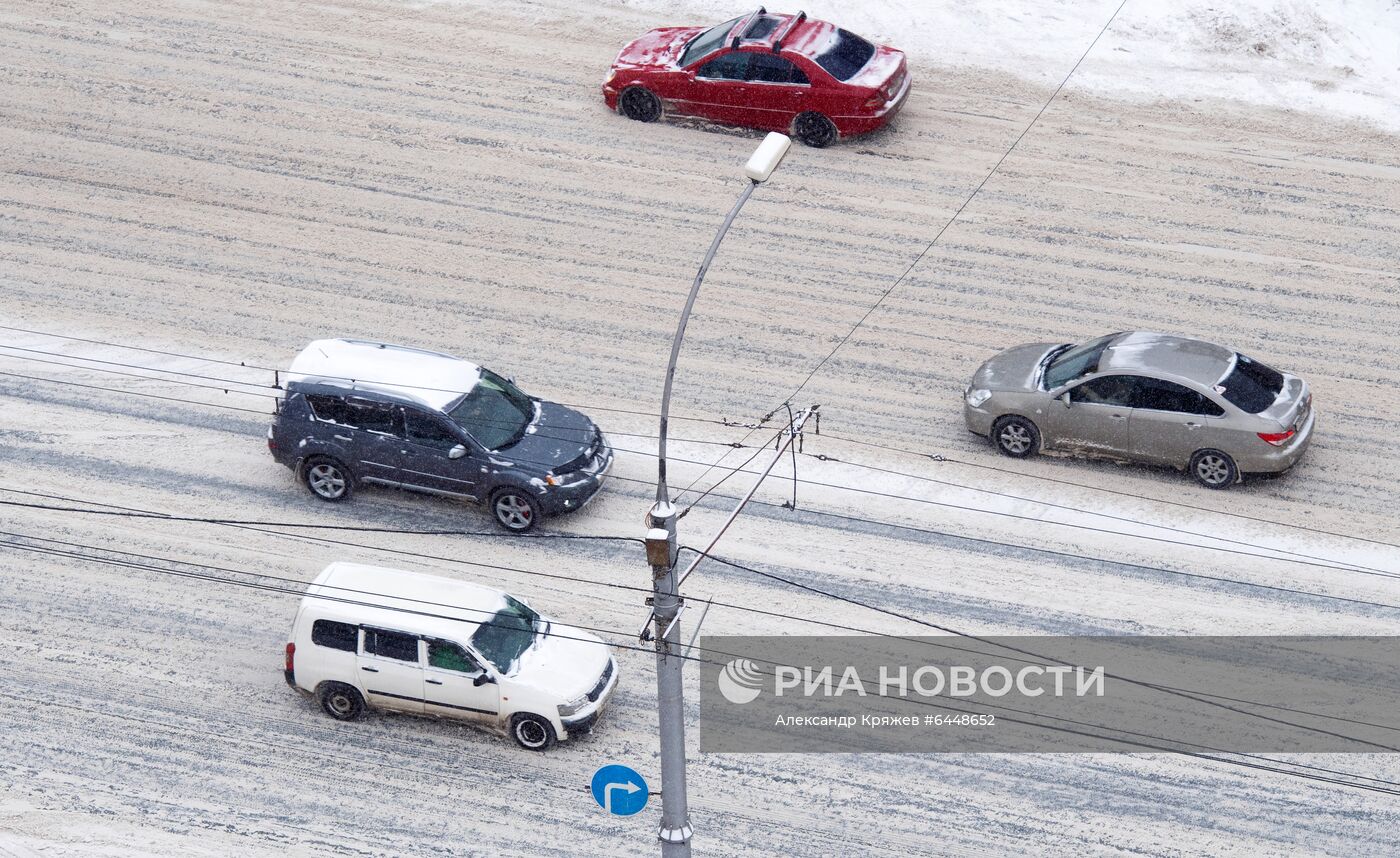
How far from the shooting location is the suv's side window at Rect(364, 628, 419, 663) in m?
14.9

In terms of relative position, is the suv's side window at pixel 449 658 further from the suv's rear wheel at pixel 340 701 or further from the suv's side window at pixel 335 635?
the suv's rear wheel at pixel 340 701

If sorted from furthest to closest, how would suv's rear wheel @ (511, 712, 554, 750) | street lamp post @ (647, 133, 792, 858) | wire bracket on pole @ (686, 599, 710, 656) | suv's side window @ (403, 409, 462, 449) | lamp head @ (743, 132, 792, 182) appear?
1. suv's side window @ (403, 409, 462, 449)
2. wire bracket on pole @ (686, 599, 710, 656)
3. suv's rear wheel @ (511, 712, 554, 750)
4. lamp head @ (743, 132, 792, 182)
5. street lamp post @ (647, 133, 792, 858)

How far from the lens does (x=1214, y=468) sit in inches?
715

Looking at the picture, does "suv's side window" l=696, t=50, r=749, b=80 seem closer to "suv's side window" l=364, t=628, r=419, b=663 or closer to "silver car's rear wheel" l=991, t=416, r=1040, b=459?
"silver car's rear wheel" l=991, t=416, r=1040, b=459

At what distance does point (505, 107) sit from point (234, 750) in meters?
12.8

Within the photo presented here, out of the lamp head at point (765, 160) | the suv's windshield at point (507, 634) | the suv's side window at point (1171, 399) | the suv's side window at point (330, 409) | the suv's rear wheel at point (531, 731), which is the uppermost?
the lamp head at point (765, 160)

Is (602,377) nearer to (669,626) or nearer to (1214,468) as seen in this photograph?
(1214,468)

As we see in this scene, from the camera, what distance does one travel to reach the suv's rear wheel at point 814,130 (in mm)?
24000

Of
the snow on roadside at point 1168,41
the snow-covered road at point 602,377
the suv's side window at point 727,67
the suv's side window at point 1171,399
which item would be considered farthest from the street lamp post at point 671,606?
the snow on roadside at point 1168,41

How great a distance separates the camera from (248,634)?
16250 millimetres

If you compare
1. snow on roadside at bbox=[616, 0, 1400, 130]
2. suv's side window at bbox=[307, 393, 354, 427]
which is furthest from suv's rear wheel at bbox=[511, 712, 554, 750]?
snow on roadside at bbox=[616, 0, 1400, 130]

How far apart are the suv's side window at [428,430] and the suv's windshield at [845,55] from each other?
9.18 metres

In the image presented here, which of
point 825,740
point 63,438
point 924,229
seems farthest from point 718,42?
point 825,740

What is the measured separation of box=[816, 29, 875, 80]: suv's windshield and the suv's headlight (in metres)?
11.9
